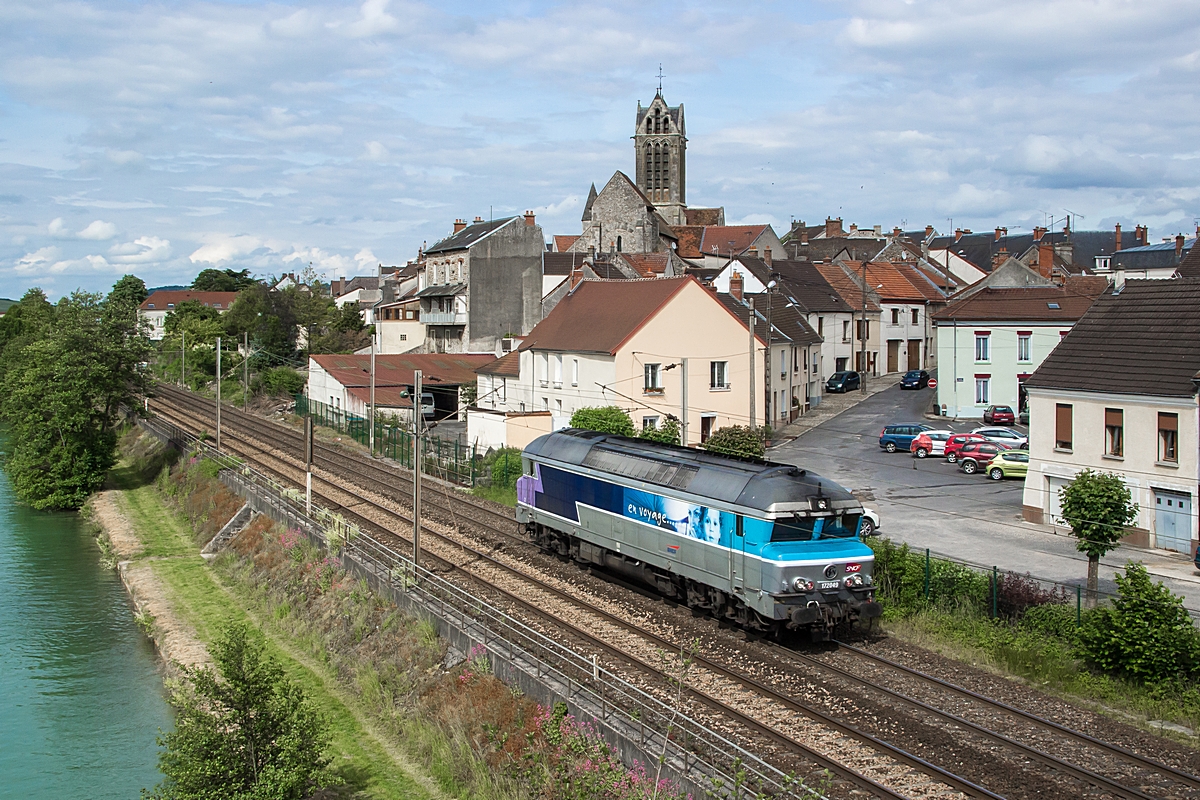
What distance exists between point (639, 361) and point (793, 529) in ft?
77.9

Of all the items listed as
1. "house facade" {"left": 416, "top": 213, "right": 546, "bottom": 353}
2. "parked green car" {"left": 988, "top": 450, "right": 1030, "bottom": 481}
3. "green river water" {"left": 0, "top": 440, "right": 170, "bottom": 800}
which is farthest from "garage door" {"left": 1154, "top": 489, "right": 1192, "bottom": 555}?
"house facade" {"left": 416, "top": 213, "right": 546, "bottom": 353}

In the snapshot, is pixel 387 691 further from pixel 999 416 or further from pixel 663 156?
pixel 663 156

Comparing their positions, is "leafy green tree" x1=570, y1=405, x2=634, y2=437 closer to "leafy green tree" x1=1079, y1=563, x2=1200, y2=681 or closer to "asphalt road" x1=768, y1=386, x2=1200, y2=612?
"asphalt road" x1=768, y1=386, x2=1200, y2=612

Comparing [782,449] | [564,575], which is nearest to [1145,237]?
[782,449]

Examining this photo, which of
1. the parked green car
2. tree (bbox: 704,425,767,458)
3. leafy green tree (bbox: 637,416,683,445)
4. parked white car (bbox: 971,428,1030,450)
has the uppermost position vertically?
leafy green tree (bbox: 637,416,683,445)

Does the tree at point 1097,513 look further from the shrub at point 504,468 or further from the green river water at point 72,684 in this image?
the shrub at point 504,468

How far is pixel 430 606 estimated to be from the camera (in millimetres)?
21328

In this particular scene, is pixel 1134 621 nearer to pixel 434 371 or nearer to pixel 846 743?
pixel 846 743

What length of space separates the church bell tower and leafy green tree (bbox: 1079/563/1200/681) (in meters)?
86.2

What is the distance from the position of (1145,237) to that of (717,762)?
109 meters

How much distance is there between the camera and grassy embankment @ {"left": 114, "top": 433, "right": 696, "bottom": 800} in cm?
1495

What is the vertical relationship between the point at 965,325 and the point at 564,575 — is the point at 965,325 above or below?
above

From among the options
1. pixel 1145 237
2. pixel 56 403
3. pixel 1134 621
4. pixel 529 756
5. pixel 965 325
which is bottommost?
pixel 529 756

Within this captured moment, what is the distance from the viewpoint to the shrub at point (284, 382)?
7075cm
